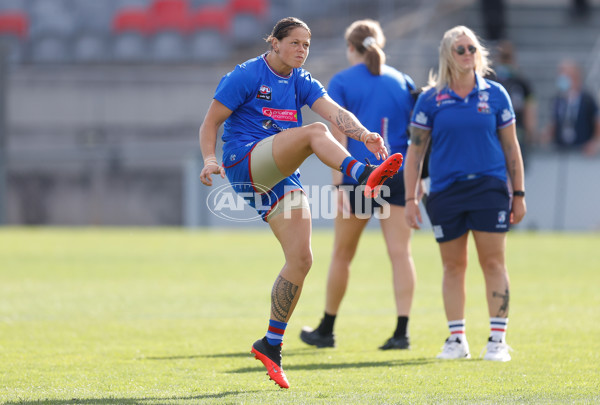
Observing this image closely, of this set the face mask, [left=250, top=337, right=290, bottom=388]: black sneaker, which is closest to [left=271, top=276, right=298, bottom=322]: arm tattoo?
[left=250, top=337, right=290, bottom=388]: black sneaker

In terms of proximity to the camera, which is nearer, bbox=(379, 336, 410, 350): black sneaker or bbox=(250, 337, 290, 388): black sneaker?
bbox=(250, 337, 290, 388): black sneaker

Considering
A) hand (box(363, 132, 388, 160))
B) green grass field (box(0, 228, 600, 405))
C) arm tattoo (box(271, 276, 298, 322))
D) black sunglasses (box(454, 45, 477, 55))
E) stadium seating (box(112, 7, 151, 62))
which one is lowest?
green grass field (box(0, 228, 600, 405))

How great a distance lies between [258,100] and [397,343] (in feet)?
7.74

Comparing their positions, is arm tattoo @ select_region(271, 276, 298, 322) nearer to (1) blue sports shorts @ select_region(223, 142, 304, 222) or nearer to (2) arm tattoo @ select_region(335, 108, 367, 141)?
(1) blue sports shorts @ select_region(223, 142, 304, 222)

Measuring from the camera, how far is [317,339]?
741 centimetres

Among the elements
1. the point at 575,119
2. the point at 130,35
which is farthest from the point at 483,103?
the point at 130,35

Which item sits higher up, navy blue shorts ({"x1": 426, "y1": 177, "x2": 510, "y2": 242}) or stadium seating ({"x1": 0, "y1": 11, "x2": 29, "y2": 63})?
stadium seating ({"x1": 0, "y1": 11, "x2": 29, "y2": 63})

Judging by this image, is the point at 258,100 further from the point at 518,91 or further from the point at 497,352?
the point at 518,91

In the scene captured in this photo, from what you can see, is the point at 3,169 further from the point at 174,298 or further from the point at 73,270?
the point at 174,298

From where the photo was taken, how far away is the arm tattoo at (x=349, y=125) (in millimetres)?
5609

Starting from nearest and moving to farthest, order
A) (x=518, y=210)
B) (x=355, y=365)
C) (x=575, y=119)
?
1. (x=355, y=365)
2. (x=518, y=210)
3. (x=575, y=119)

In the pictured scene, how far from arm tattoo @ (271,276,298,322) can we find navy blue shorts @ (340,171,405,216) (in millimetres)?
1706

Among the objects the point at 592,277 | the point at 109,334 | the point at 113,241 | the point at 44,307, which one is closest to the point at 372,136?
the point at 109,334

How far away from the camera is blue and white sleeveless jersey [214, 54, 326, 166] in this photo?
5.62m
